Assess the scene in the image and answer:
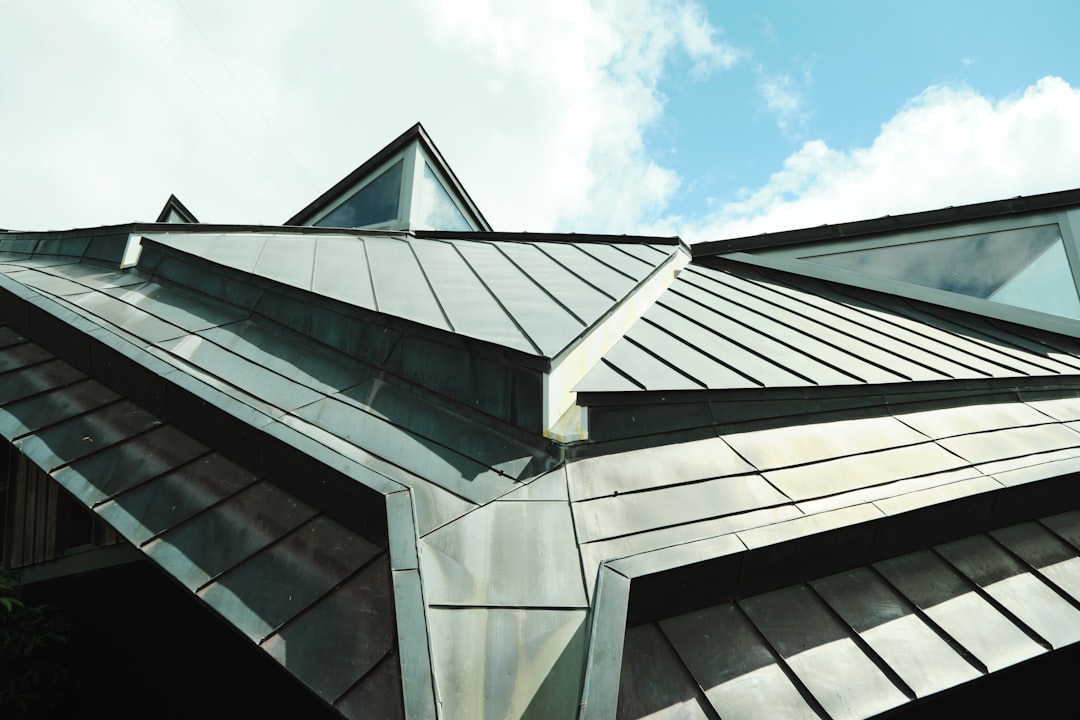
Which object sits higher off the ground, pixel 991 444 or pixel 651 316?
pixel 651 316

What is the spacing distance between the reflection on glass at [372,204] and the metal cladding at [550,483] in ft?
18.4

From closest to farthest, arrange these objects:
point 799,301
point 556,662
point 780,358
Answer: point 556,662 < point 780,358 < point 799,301

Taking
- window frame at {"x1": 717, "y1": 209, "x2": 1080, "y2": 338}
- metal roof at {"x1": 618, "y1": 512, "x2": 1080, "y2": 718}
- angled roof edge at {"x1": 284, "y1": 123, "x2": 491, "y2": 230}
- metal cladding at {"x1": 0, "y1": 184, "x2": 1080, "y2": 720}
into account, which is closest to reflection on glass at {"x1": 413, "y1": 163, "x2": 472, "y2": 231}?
angled roof edge at {"x1": 284, "y1": 123, "x2": 491, "y2": 230}

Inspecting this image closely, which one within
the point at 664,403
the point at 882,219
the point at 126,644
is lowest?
the point at 126,644

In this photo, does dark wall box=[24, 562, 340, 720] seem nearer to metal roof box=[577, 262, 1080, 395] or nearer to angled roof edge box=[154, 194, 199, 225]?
metal roof box=[577, 262, 1080, 395]

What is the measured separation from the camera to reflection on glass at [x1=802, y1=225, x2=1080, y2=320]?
30.8ft

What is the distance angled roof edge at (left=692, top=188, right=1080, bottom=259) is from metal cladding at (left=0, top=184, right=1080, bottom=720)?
381 cm

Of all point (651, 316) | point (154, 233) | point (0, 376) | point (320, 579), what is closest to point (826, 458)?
point (651, 316)

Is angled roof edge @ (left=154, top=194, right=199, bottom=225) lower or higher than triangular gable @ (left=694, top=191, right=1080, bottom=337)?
higher

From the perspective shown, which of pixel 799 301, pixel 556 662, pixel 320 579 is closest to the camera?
pixel 556 662

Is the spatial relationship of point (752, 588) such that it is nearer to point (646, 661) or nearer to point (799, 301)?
point (646, 661)

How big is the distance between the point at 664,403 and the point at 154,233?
7.17 meters

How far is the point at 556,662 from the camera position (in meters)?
2.93

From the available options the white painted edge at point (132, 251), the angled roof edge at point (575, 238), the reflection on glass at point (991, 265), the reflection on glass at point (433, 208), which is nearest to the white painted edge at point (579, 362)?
the angled roof edge at point (575, 238)
